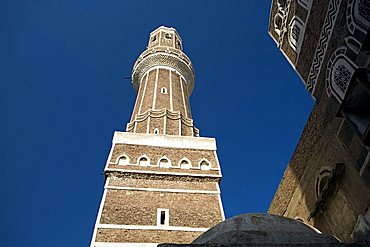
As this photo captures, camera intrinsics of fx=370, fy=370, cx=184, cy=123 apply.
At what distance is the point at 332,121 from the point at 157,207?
22.4 ft

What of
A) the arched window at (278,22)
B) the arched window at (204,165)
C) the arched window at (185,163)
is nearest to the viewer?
the arched window at (278,22)

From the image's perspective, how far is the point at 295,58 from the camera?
8828 millimetres

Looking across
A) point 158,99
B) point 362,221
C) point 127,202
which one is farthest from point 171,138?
point 362,221

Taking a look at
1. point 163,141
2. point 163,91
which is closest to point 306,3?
point 163,141

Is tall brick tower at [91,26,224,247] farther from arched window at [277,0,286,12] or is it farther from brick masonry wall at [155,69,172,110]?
arched window at [277,0,286,12]

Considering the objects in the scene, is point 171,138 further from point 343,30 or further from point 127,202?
point 343,30

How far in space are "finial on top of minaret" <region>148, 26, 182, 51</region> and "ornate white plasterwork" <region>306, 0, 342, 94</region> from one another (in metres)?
21.2

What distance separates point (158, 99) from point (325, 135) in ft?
45.0

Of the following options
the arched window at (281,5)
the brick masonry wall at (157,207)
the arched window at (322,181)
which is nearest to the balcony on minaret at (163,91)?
the brick masonry wall at (157,207)

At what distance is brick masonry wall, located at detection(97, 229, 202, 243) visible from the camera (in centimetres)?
1038

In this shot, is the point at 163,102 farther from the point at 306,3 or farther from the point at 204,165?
the point at 306,3

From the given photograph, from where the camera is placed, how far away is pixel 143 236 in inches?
419

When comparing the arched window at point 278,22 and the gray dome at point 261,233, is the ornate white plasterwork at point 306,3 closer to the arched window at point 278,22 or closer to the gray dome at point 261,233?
the arched window at point 278,22

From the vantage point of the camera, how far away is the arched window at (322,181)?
6785mm
